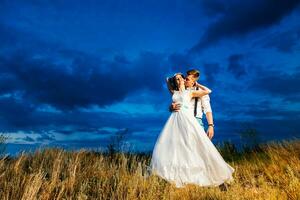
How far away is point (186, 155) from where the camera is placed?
29.3 ft

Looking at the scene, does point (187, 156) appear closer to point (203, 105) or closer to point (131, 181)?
point (203, 105)

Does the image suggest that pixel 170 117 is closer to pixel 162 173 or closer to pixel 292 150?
pixel 162 173

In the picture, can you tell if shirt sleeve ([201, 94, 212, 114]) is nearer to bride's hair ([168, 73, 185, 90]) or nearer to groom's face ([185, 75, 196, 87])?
groom's face ([185, 75, 196, 87])

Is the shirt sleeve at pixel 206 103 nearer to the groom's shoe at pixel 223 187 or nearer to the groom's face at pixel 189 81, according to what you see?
the groom's face at pixel 189 81

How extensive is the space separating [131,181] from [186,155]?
2010mm

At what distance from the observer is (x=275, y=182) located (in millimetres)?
9625

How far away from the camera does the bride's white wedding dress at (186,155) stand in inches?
347

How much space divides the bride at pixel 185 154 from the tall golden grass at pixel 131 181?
284 mm

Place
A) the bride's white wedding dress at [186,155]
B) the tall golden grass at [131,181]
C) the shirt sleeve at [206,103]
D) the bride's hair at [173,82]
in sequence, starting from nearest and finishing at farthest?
1. the tall golden grass at [131,181]
2. the bride's white wedding dress at [186,155]
3. the bride's hair at [173,82]
4. the shirt sleeve at [206,103]

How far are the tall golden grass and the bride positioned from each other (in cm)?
28

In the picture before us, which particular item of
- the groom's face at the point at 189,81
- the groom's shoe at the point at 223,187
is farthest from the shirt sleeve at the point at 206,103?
the groom's shoe at the point at 223,187

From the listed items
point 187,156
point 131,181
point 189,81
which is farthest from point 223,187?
point 131,181

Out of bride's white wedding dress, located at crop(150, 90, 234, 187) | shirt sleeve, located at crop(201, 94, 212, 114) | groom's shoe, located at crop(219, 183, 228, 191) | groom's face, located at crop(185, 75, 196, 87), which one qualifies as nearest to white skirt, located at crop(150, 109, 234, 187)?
bride's white wedding dress, located at crop(150, 90, 234, 187)

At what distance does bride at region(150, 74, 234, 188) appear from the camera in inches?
347
